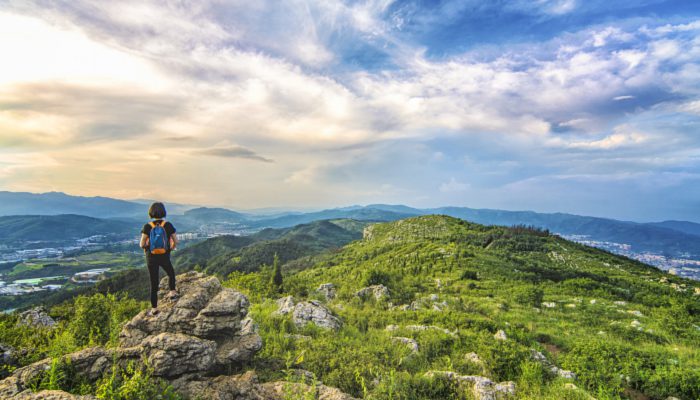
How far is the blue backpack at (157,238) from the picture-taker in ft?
36.0

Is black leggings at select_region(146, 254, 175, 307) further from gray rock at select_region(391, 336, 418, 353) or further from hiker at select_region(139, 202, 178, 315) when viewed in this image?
gray rock at select_region(391, 336, 418, 353)

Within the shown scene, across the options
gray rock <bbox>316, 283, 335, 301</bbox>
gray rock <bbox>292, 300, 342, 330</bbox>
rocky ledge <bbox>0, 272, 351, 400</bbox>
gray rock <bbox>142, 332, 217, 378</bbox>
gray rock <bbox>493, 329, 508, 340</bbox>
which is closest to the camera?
rocky ledge <bbox>0, 272, 351, 400</bbox>

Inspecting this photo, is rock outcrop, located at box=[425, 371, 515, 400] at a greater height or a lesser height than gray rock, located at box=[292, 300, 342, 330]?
greater

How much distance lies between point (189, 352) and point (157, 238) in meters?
4.63

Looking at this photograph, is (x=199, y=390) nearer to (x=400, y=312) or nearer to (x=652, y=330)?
(x=400, y=312)

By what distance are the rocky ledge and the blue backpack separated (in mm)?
2012

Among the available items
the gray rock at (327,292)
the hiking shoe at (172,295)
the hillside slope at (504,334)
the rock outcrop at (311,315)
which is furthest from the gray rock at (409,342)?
the gray rock at (327,292)

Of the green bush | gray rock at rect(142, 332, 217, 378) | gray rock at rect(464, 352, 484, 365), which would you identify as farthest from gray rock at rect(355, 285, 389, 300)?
the green bush

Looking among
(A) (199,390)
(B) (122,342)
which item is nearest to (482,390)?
(A) (199,390)

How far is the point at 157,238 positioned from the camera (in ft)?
36.1

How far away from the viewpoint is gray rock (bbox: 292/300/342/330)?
52.2 feet

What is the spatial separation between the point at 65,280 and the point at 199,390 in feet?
783

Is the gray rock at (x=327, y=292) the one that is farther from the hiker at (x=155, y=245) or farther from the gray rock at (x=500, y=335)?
the hiker at (x=155, y=245)

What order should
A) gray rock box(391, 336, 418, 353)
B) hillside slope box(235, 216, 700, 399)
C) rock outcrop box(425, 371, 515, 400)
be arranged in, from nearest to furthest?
1. rock outcrop box(425, 371, 515, 400)
2. hillside slope box(235, 216, 700, 399)
3. gray rock box(391, 336, 418, 353)
